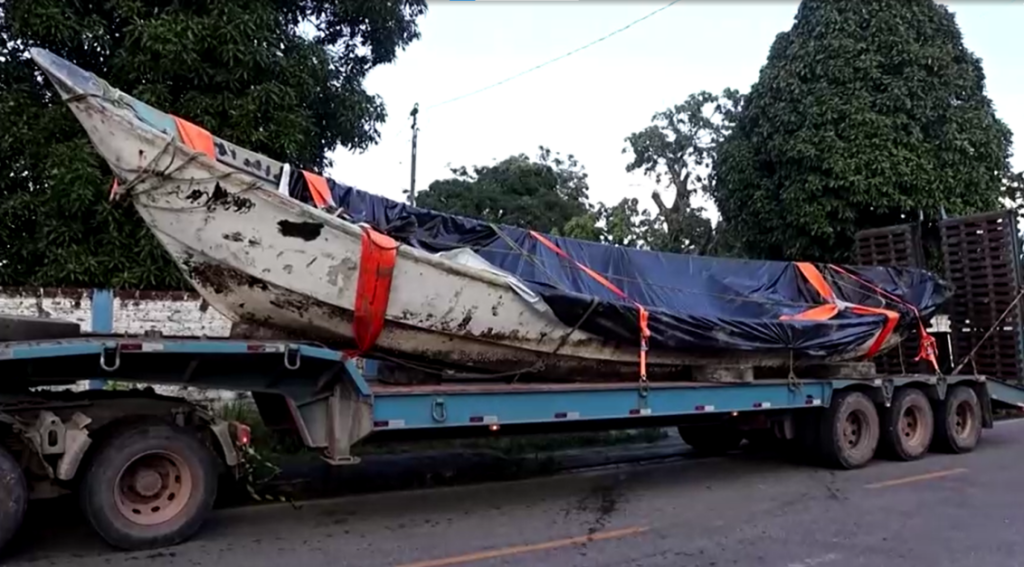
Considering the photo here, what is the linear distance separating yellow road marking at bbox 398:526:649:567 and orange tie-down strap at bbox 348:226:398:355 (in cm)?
217

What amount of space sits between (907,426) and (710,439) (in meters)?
2.49

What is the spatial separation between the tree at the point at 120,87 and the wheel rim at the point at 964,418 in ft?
31.4

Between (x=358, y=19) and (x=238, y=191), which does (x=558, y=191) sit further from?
(x=238, y=191)

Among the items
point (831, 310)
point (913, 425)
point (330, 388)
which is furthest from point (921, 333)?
point (330, 388)

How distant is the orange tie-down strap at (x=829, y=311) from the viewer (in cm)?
1134

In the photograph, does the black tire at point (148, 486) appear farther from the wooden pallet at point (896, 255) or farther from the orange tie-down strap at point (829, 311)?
the wooden pallet at point (896, 255)

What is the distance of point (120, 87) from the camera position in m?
12.2

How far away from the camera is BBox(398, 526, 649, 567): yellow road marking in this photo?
6680mm

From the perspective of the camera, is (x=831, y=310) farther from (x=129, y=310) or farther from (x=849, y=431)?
(x=129, y=310)

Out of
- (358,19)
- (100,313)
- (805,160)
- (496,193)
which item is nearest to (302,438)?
(100,313)

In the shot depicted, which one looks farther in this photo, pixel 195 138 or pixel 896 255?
pixel 896 255

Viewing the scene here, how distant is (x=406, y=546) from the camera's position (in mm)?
7172

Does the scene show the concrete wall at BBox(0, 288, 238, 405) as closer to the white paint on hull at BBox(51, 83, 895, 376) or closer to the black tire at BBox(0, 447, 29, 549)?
the white paint on hull at BBox(51, 83, 895, 376)

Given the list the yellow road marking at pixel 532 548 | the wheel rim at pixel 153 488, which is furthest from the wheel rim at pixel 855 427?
the wheel rim at pixel 153 488
